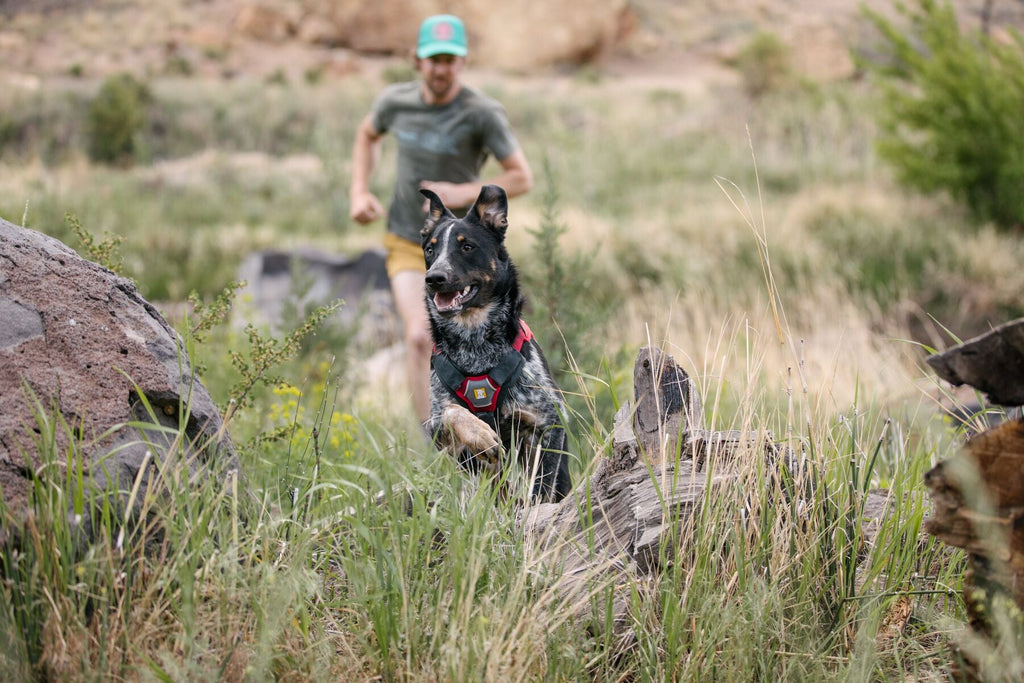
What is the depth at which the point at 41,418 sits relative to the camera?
8.43 ft

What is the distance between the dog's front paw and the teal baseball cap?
294cm

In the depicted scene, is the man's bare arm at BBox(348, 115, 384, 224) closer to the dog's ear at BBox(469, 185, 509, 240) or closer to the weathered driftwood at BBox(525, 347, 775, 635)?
the dog's ear at BBox(469, 185, 509, 240)

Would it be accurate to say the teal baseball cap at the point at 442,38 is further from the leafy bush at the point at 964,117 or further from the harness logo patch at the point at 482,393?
the leafy bush at the point at 964,117

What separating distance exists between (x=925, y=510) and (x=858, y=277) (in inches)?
381

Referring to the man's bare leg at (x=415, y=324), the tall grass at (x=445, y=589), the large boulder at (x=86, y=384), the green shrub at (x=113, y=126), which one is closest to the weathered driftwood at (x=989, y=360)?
the tall grass at (x=445, y=589)

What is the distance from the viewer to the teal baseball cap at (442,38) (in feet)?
17.9

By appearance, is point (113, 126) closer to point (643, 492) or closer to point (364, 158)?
point (364, 158)

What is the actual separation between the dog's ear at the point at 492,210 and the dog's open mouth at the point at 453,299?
28 centimetres

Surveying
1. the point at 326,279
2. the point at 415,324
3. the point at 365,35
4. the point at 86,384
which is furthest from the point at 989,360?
the point at 365,35

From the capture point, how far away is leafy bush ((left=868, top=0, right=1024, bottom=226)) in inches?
537

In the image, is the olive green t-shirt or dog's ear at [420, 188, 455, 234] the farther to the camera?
the olive green t-shirt

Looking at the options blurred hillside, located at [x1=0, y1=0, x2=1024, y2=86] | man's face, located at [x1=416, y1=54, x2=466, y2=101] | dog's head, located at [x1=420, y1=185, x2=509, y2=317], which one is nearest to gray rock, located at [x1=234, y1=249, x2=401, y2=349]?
man's face, located at [x1=416, y1=54, x2=466, y2=101]

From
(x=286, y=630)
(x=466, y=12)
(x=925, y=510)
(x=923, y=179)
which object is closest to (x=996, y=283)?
(x=923, y=179)

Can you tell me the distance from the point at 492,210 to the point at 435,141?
2373mm
